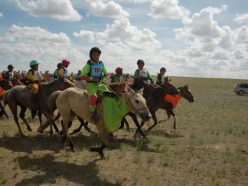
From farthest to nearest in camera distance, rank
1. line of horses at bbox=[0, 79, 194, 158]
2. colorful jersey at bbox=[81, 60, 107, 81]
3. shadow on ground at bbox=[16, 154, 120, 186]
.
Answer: colorful jersey at bbox=[81, 60, 107, 81], line of horses at bbox=[0, 79, 194, 158], shadow on ground at bbox=[16, 154, 120, 186]

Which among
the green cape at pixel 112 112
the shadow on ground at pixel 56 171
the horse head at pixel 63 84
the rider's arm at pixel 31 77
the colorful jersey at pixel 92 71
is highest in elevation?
the colorful jersey at pixel 92 71

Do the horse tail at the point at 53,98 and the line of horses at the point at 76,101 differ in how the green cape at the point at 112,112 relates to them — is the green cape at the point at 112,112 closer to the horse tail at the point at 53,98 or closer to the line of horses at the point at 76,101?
the line of horses at the point at 76,101

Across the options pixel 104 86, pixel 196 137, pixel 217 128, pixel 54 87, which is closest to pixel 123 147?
pixel 104 86

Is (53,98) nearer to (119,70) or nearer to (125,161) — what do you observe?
Result: (125,161)

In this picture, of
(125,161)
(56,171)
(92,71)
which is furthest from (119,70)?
(56,171)

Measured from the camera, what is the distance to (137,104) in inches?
346

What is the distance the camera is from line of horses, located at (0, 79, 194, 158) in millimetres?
9078

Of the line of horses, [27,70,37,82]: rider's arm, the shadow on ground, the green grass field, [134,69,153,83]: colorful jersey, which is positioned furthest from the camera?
[134,69,153,83]: colorful jersey

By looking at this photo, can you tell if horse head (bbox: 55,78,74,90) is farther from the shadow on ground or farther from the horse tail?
the shadow on ground

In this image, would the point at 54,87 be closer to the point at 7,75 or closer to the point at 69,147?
the point at 69,147

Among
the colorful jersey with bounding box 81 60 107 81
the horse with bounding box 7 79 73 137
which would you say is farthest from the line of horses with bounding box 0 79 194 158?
the colorful jersey with bounding box 81 60 107 81

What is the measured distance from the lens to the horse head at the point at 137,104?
868 cm

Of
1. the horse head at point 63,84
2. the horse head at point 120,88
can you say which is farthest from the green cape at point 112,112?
the horse head at point 63,84

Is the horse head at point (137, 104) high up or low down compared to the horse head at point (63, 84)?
down
